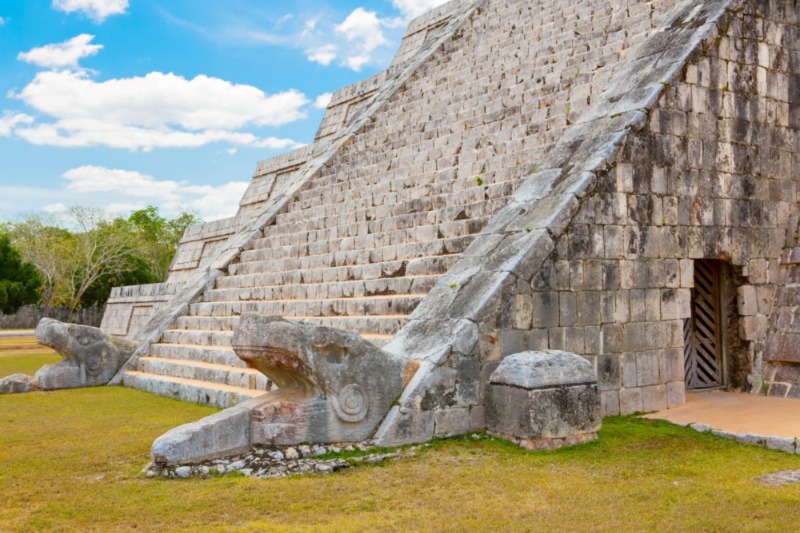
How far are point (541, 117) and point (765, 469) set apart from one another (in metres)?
5.54

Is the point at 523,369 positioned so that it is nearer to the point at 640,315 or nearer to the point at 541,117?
the point at 640,315

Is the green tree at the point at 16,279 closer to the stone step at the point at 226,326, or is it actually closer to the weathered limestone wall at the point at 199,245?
the weathered limestone wall at the point at 199,245

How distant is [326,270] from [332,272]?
6.1 inches

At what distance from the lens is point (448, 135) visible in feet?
35.9

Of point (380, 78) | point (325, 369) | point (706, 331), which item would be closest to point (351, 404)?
point (325, 369)

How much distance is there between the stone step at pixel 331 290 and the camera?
809 centimetres

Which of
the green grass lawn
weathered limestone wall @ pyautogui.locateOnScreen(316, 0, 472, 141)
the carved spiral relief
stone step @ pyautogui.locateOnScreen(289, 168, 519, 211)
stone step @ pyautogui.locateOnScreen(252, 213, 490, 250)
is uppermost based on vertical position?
weathered limestone wall @ pyautogui.locateOnScreen(316, 0, 472, 141)

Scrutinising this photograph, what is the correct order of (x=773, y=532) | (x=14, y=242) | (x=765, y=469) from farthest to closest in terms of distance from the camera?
(x=14, y=242) → (x=765, y=469) → (x=773, y=532)

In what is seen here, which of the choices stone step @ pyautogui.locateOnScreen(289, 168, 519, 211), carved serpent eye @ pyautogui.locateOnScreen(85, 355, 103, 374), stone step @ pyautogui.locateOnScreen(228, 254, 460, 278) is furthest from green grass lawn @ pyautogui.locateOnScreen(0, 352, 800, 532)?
carved serpent eye @ pyautogui.locateOnScreen(85, 355, 103, 374)

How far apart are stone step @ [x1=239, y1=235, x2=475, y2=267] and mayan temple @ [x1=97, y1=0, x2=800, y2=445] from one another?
29mm

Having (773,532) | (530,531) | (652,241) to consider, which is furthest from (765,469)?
(652,241)

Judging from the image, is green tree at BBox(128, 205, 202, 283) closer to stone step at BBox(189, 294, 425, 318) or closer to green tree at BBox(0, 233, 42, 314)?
green tree at BBox(0, 233, 42, 314)

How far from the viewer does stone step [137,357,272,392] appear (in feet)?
25.9

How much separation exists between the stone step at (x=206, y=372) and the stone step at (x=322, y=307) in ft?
2.39
